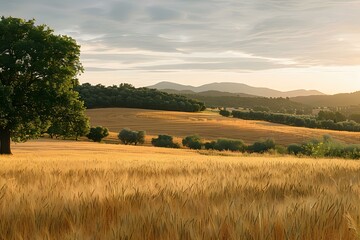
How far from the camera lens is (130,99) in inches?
5792

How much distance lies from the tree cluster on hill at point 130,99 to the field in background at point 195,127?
20.7 feet

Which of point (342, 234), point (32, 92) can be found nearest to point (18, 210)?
point (342, 234)

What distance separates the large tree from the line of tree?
116717mm

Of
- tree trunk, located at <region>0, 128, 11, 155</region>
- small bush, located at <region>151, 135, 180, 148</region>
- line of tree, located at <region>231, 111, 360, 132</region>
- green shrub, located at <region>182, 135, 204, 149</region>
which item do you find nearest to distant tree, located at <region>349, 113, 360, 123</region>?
line of tree, located at <region>231, 111, 360, 132</region>

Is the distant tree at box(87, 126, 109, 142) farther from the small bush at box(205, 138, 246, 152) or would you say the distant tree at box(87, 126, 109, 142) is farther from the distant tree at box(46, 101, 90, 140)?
the distant tree at box(46, 101, 90, 140)

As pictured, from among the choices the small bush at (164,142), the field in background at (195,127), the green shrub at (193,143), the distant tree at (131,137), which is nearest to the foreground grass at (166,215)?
the green shrub at (193,143)

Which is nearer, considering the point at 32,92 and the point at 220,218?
the point at 220,218

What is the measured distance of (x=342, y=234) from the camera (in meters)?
2.56

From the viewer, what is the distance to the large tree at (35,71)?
31.3 meters

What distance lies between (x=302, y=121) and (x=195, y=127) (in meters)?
43.0

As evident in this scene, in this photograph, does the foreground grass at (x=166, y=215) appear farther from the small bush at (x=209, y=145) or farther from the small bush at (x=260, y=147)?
the small bush at (x=209, y=145)

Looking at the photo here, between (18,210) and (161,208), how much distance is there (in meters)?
1.10

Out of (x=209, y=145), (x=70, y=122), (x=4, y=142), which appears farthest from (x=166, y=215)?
(x=209, y=145)

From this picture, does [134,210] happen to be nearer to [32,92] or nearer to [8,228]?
[8,228]
